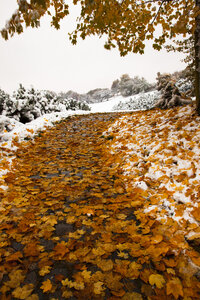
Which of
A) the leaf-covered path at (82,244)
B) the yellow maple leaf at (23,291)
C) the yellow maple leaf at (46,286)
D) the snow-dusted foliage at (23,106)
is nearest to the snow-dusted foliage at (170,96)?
the leaf-covered path at (82,244)

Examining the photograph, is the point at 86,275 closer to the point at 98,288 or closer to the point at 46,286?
the point at 98,288

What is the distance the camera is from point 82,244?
1.73 m

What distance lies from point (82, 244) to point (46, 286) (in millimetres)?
477

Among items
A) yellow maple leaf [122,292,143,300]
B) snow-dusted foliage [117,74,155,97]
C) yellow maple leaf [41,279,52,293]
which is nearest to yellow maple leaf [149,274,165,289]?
yellow maple leaf [122,292,143,300]

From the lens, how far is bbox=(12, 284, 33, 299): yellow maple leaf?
125 cm

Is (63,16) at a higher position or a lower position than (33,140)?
higher

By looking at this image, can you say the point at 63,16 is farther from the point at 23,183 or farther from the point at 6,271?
the point at 6,271

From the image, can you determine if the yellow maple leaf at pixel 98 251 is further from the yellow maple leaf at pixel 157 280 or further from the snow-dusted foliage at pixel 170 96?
the snow-dusted foliage at pixel 170 96

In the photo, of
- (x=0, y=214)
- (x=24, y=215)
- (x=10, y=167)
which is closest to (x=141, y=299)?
(x=24, y=215)

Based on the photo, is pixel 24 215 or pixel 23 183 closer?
pixel 24 215

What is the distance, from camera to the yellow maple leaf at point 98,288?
129cm

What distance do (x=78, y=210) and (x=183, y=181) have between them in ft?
4.89

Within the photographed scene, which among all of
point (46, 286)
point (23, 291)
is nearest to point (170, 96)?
point (46, 286)

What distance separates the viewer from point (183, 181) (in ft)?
7.80
